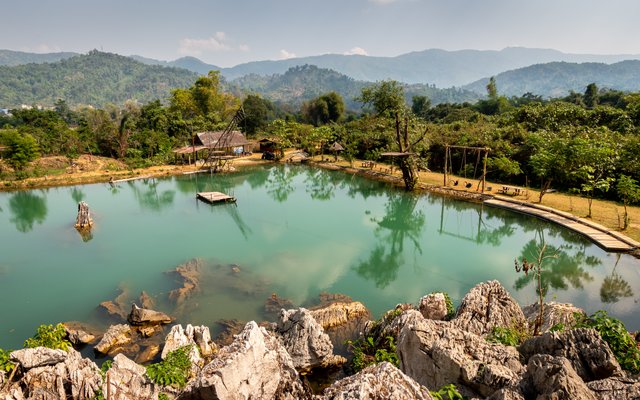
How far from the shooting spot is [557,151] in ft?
62.4

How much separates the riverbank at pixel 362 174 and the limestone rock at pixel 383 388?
1591cm

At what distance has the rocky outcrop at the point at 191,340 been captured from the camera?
338 inches

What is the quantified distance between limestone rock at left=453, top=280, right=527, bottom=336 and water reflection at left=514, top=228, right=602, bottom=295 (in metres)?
3.86

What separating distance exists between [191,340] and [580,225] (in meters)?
16.6

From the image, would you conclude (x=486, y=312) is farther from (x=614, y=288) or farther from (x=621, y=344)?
(x=614, y=288)

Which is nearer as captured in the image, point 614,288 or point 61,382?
point 61,382

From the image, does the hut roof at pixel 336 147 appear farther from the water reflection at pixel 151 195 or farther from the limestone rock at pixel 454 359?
the limestone rock at pixel 454 359

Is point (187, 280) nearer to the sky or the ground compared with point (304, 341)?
nearer to the ground

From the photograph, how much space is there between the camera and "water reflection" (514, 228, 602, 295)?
12.4 meters

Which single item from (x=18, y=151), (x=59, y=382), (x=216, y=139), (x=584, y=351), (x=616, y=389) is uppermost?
(x=216, y=139)

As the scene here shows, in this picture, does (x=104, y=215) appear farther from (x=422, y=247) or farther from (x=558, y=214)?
(x=558, y=214)

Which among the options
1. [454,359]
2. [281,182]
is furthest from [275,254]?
[281,182]

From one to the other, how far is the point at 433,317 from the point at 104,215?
18724 mm

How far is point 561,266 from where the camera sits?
13.5m
